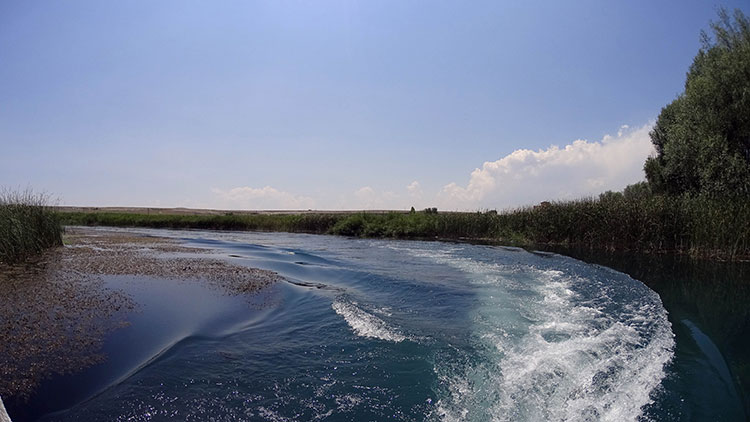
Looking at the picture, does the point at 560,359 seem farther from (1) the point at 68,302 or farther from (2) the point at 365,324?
(1) the point at 68,302

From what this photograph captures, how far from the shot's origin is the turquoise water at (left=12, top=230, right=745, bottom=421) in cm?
407

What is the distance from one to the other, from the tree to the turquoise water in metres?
13.5

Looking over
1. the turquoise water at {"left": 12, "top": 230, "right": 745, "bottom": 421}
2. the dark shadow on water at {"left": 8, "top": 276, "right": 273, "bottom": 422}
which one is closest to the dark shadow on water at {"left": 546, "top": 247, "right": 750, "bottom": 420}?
the turquoise water at {"left": 12, "top": 230, "right": 745, "bottom": 421}

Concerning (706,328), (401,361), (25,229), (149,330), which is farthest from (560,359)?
(25,229)

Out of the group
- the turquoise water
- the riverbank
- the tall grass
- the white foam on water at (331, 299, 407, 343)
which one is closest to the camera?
the turquoise water

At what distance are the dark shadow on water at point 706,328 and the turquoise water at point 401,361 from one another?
0.11 feet

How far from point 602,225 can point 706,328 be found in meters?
13.5

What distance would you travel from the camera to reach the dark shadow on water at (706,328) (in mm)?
4383

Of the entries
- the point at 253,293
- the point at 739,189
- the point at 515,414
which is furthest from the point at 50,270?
the point at 739,189

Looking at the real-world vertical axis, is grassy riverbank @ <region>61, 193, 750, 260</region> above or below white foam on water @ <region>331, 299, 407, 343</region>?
above

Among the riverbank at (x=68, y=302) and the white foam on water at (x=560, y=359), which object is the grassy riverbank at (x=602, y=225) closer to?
the white foam on water at (x=560, y=359)

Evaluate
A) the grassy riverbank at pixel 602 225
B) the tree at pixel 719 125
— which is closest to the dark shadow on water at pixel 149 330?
the grassy riverbank at pixel 602 225

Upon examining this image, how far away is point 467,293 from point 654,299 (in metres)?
3.88

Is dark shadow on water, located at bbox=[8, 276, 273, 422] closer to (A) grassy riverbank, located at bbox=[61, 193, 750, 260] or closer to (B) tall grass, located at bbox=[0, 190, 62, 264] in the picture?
(B) tall grass, located at bbox=[0, 190, 62, 264]
